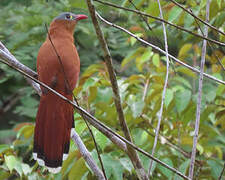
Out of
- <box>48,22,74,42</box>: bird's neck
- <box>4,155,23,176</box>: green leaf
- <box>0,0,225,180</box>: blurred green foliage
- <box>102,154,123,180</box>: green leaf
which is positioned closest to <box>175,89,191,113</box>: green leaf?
<box>0,0,225,180</box>: blurred green foliage

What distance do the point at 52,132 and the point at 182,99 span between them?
0.61 metres

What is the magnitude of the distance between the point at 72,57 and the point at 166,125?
2.32 feet

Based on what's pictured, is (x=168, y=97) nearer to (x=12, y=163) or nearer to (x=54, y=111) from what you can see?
(x=54, y=111)

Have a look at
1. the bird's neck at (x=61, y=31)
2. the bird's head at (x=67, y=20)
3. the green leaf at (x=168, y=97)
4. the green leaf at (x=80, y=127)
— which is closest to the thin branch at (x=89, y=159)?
the green leaf at (x=80, y=127)

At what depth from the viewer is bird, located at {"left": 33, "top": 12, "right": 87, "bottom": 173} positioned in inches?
68.4

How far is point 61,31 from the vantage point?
2139 mm

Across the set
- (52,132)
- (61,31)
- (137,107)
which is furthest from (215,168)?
(61,31)

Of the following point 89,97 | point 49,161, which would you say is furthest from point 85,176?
point 89,97

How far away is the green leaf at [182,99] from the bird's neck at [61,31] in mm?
601

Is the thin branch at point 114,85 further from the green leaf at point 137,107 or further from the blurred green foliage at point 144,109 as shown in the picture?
the green leaf at point 137,107

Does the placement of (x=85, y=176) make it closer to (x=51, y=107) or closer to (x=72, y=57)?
(x=51, y=107)

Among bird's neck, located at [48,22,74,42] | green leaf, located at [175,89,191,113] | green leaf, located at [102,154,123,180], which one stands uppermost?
bird's neck, located at [48,22,74,42]

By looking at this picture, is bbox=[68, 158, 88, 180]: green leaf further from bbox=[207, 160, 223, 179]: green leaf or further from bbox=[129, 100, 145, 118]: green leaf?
bbox=[207, 160, 223, 179]: green leaf

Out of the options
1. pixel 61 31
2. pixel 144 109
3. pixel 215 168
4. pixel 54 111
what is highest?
pixel 61 31
